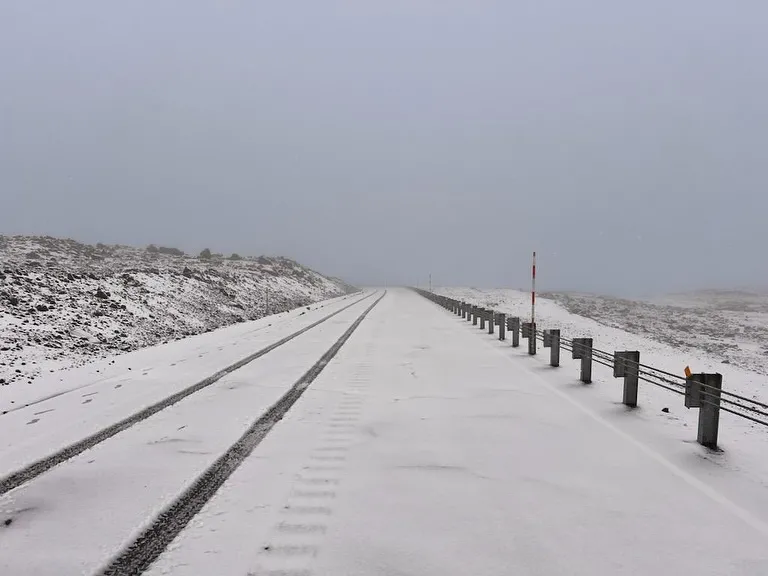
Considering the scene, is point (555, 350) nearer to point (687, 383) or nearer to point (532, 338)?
point (532, 338)

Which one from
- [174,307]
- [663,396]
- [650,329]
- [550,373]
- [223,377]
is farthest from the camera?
[650,329]

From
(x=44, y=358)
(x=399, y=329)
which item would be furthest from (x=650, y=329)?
(x=44, y=358)

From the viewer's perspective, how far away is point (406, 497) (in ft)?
13.6

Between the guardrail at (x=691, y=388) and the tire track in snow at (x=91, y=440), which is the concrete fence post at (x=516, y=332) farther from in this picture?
the tire track in snow at (x=91, y=440)

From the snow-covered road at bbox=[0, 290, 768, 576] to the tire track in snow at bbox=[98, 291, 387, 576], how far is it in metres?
0.09

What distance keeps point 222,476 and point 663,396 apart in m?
7.35

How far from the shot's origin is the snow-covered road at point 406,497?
3236 millimetres

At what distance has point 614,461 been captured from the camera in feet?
16.8

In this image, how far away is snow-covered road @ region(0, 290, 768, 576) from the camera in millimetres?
3236

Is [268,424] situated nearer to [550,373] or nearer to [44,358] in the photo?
[550,373]

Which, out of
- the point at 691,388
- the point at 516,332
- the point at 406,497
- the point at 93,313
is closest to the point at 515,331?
the point at 516,332

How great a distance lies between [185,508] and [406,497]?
1816mm

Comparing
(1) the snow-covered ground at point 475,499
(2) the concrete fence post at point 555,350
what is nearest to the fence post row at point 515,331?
(2) the concrete fence post at point 555,350


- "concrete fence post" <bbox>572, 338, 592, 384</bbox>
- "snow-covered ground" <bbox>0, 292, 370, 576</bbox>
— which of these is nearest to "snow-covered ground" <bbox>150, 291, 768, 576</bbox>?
"snow-covered ground" <bbox>0, 292, 370, 576</bbox>
